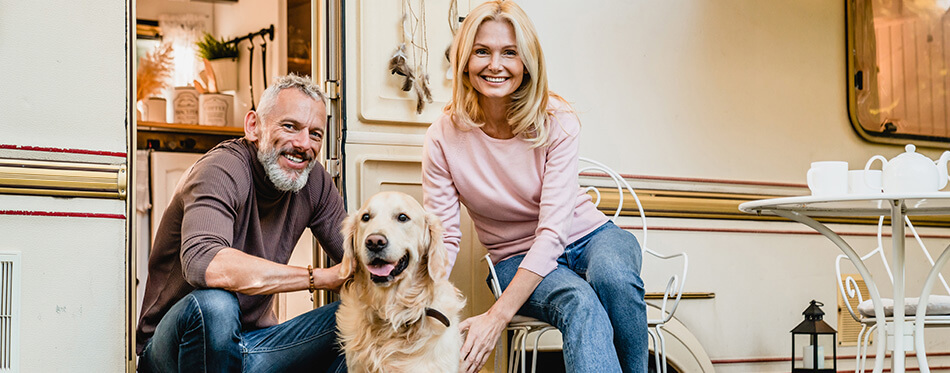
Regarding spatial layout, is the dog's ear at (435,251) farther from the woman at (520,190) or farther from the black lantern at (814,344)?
the black lantern at (814,344)

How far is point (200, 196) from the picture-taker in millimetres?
2303

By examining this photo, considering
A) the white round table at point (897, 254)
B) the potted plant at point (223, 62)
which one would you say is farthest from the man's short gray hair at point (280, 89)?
the potted plant at point (223, 62)

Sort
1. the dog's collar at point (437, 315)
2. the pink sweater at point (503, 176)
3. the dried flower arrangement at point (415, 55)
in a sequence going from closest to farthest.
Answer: the dog's collar at point (437, 315), the pink sweater at point (503, 176), the dried flower arrangement at point (415, 55)

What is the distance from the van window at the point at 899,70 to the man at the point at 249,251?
8.45ft

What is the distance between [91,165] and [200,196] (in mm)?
542

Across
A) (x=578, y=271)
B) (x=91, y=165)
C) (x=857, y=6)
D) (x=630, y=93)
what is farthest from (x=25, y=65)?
(x=857, y=6)

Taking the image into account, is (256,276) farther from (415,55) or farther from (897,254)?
(897,254)

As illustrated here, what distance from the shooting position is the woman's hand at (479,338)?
228 cm

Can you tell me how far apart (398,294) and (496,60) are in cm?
74

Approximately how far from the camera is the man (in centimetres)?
220

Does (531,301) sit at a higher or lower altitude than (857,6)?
lower

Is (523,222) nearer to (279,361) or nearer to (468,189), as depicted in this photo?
(468,189)

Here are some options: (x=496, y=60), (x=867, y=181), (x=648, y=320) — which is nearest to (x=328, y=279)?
(x=496, y=60)

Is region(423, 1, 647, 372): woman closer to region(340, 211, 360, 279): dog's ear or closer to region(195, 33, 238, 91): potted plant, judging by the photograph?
region(340, 211, 360, 279): dog's ear
